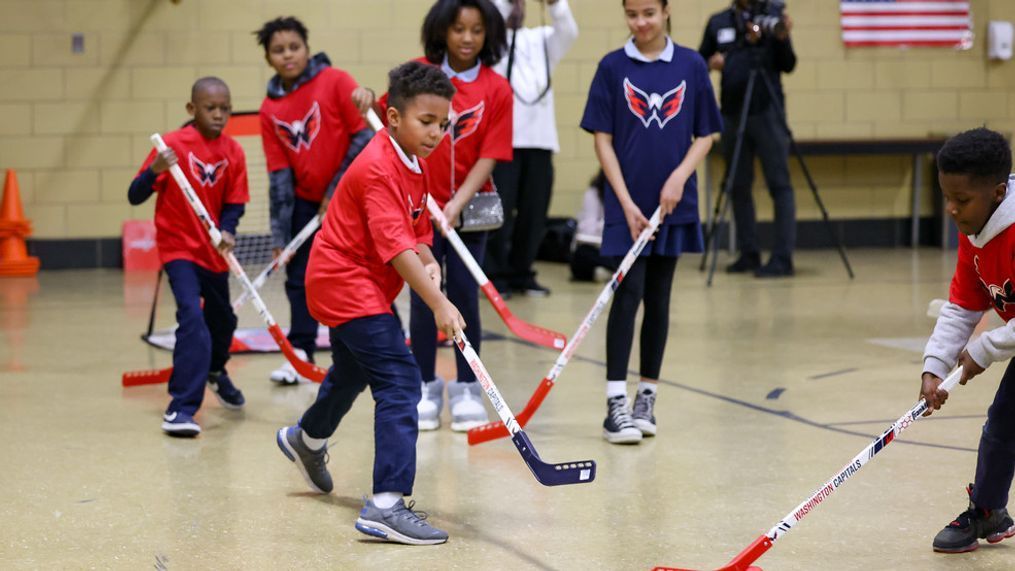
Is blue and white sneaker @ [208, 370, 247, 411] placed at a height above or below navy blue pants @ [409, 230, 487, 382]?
below

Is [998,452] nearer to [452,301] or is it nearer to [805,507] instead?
[805,507]

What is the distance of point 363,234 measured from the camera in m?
3.13

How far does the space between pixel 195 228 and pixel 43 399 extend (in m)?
0.87

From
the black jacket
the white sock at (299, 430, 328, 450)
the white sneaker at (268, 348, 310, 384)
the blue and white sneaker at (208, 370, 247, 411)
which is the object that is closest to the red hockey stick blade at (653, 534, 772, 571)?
the white sock at (299, 430, 328, 450)

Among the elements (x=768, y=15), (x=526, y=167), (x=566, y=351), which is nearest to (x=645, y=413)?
(x=566, y=351)

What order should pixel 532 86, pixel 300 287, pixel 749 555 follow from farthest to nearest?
pixel 532 86
pixel 300 287
pixel 749 555

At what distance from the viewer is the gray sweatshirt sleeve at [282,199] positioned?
489 centimetres

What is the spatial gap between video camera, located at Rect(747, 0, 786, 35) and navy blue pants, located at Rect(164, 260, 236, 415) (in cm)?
438

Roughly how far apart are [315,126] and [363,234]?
69.7 inches

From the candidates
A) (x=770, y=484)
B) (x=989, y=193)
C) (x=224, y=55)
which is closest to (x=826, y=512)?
(x=770, y=484)

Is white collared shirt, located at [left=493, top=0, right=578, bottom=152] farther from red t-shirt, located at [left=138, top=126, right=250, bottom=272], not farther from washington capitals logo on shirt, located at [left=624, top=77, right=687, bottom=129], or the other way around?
washington capitals logo on shirt, located at [left=624, top=77, right=687, bottom=129]

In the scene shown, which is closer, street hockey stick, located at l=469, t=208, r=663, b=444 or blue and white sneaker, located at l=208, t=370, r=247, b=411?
street hockey stick, located at l=469, t=208, r=663, b=444

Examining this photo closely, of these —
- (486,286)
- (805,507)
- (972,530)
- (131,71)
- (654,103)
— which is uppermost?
(131,71)

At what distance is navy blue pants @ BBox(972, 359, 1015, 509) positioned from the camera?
2846mm
